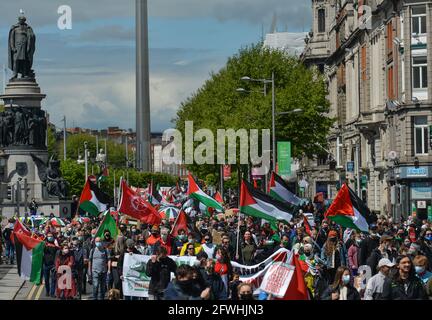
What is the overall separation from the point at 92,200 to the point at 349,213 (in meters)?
14.7

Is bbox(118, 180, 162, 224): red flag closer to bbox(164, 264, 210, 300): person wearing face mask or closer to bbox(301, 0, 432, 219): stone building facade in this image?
bbox(164, 264, 210, 300): person wearing face mask

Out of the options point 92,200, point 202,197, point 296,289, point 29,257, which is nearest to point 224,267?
point 296,289

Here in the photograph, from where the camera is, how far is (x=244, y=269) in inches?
872

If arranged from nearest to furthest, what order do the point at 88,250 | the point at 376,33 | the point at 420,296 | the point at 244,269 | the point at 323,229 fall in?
the point at 420,296 → the point at 244,269 → the point at 88,250 → the point at 323,229 → the point at 376,33

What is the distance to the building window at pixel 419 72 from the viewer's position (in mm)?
66500

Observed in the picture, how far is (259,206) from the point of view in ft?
96.0

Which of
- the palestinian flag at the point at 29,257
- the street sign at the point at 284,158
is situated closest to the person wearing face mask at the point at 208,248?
the palestinian flag at the point at 29,257

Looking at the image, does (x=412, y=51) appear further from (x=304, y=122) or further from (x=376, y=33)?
→ (x=304, y=122)

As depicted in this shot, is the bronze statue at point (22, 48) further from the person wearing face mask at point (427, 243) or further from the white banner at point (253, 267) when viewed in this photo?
the white banner at point (253, 267)

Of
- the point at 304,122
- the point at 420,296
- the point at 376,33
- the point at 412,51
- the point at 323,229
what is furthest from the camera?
the point at 304,122

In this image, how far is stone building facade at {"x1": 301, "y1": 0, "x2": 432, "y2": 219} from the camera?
218 ft
